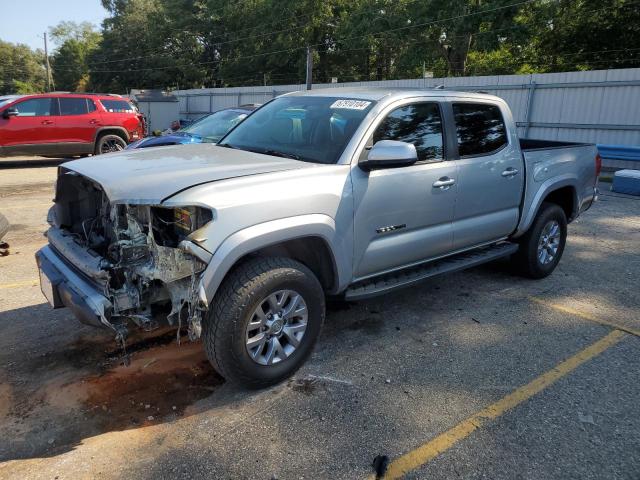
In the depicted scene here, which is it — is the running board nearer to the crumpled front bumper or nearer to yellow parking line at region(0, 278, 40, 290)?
the crumpled front bumper

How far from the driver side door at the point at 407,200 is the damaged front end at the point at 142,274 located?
1212mm

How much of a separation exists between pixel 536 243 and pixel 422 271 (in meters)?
1.80

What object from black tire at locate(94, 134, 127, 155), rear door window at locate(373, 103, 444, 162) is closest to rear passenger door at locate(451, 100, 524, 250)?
rear door window at locate(373, 103, 444, 162)

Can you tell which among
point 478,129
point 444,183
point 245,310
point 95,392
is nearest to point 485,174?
point 478,129

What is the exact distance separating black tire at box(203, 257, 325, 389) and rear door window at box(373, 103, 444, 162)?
1.24 m

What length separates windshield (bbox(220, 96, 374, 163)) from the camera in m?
3.70

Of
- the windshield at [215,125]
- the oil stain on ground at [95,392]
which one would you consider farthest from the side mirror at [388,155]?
the windshield at [215,125]

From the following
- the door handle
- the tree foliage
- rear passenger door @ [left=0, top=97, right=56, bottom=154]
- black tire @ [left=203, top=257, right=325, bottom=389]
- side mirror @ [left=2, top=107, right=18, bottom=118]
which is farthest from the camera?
the tree foliage

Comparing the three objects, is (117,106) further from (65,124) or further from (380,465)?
(380,465)

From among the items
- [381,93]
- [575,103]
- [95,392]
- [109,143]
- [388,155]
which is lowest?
[95,392]

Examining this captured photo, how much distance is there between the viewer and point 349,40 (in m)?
33.1

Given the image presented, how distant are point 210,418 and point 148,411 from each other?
391mm

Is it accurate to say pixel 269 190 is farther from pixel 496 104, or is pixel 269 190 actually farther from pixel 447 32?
pixel 447 32

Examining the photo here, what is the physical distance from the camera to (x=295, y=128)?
406 centimetres
